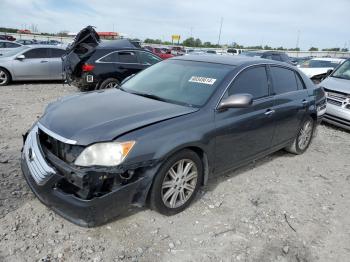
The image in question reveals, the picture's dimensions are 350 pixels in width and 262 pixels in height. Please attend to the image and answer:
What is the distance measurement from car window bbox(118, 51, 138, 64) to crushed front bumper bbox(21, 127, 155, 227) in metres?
6.74

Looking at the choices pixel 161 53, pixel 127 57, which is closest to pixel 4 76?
pixel 127 57

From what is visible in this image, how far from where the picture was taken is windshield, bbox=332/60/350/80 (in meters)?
8.30

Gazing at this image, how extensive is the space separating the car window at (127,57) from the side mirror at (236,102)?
21.1ft

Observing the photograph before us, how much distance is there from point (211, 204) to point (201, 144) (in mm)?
805

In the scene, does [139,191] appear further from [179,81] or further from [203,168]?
[179,81]

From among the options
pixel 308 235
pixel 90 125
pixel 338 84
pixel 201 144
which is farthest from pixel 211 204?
pixel 338 84

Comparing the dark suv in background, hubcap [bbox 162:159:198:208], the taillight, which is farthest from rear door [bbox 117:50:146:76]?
hubcap [bbox 162:159:198:208]

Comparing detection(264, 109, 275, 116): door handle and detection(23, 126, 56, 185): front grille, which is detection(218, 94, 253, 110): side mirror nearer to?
detection(264, 109, 275, 116): door handle

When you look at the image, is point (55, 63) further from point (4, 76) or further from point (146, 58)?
point (146, 58)

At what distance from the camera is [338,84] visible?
786 centimetres

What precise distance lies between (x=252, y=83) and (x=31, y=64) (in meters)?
9.22

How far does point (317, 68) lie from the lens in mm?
13523

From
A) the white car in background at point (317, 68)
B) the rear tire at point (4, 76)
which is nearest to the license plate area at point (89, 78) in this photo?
the rear tire at point (4, 76)

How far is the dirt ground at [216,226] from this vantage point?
291cm
